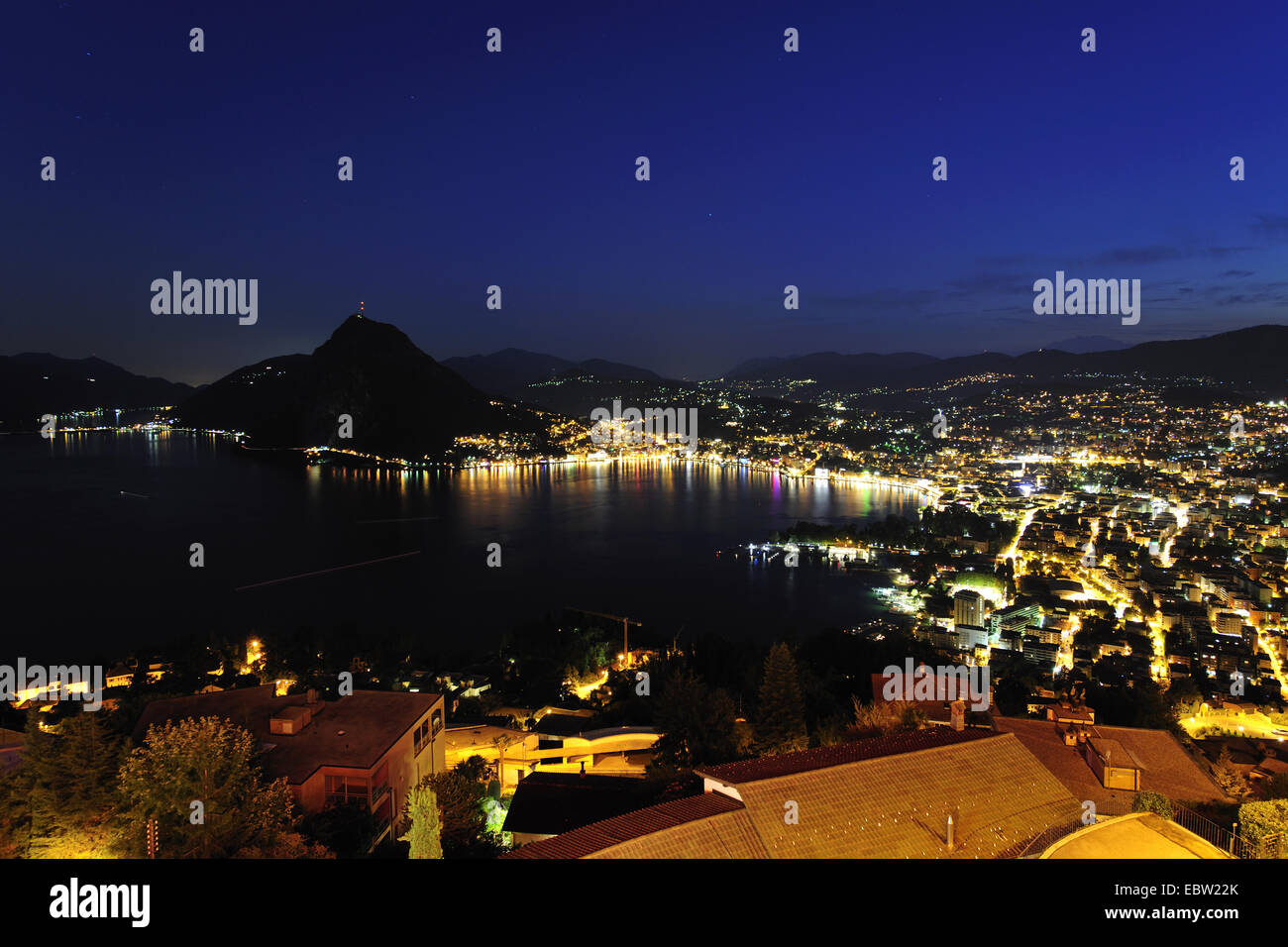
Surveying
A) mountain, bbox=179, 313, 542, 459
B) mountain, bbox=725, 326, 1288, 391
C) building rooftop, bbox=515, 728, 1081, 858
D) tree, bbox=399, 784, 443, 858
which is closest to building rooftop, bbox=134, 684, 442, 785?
tree, bbox=399, 784, 443, 858

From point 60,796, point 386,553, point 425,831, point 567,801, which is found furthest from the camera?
point 386,553

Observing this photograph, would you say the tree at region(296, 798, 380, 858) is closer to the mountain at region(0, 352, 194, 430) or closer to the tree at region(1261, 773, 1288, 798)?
the tree at region(1261, 773, 1288, 798)

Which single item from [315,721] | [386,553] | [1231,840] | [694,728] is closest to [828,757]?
[1231,840]

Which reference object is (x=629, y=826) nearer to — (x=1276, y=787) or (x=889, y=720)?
(x=889, y=720)
